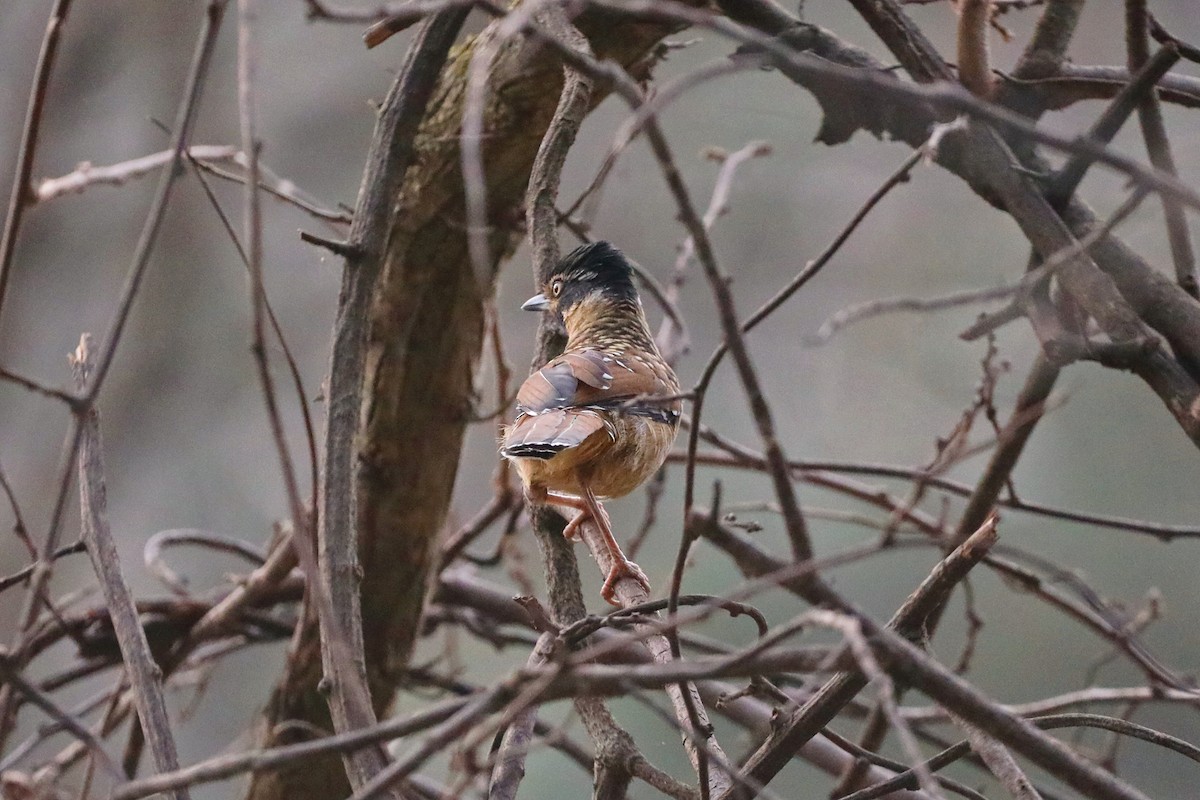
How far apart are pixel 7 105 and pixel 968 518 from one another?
702cm

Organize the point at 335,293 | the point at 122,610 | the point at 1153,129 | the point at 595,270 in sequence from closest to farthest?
the point at 122,610
the point at 1153,129
the point at 595,270
the point at 335,293

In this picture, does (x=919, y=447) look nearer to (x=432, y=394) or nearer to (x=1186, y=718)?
(x=1186, y=718)

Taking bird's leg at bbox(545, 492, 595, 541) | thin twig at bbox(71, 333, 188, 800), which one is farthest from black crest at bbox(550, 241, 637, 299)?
thin twig at bbox(71, 333, 188, 800)

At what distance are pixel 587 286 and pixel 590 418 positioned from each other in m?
0.59

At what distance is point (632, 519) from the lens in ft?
22.9

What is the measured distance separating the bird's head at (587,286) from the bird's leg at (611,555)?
481 mm

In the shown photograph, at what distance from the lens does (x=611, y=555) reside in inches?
99.1

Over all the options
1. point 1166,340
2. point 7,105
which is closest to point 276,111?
point 7,105

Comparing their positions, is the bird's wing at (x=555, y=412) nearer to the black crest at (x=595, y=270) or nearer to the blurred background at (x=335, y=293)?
the black crest at (x=595, y=270)

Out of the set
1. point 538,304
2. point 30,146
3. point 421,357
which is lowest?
point 30,146

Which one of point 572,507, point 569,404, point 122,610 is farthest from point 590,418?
point 122,610

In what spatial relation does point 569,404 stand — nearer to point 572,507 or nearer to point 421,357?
point 572,507

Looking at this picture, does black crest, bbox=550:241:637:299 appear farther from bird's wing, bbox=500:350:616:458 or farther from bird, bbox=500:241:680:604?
bird's wing, bbox=500:350:616:458

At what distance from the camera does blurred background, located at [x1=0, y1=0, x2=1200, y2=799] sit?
632 cm
